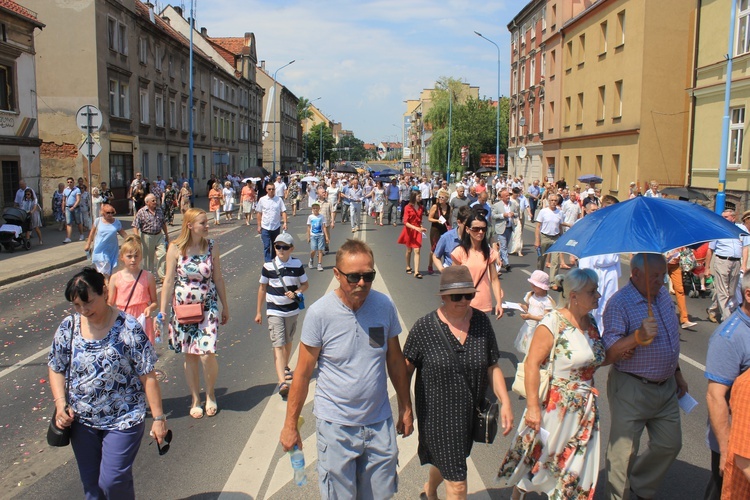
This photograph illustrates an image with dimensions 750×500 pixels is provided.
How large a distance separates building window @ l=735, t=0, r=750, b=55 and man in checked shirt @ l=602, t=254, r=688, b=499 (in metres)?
20.2

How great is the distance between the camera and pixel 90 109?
15.7m

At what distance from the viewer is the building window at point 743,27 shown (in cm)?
2052

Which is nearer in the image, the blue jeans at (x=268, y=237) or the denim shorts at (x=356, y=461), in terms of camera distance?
the denim shorts at (x=356, y=461)

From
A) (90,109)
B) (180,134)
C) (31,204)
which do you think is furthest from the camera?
(180,134)

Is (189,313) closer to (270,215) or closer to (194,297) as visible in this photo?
(194,297)

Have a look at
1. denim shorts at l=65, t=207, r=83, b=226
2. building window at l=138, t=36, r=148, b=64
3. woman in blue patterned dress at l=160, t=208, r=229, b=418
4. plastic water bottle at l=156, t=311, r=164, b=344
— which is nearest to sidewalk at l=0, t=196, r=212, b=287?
denim shorts at l=65, t=207, r=83, b=226

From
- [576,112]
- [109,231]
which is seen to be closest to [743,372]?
[109,231]

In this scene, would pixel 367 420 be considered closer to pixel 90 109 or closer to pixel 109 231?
pixel 109 231

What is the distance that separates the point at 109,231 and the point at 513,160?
43399 millimetres

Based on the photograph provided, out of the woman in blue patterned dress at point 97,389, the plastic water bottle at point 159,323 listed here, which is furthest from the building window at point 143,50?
the woman in blue patterned dress at point 97,389

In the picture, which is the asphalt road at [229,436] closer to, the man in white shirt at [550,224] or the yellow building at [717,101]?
the man in white shirt at [550,224]

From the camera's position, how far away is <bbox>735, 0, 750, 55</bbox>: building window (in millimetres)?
20516

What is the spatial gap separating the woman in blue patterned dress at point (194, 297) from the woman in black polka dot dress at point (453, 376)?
2.66 m

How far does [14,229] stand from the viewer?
57.4 feet
